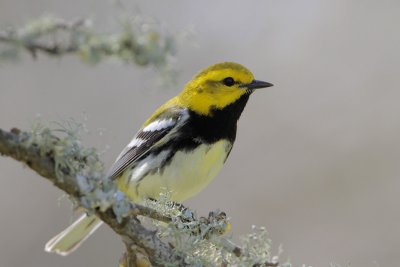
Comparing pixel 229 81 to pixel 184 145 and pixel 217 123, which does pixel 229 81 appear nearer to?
pixel 217 123

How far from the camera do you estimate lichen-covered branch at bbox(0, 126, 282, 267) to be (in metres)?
1.92

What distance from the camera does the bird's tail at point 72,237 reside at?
150 inches

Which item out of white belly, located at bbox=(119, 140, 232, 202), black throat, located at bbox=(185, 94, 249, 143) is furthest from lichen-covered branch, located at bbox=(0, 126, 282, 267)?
black throat, located at bbox=(185, 94, 249, 143)

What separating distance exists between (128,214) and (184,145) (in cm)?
182

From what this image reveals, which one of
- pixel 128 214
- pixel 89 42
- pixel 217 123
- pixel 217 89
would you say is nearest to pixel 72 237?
pixel 217 123

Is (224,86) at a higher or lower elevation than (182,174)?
higher

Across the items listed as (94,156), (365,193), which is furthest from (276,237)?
(94,156)

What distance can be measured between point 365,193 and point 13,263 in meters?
2.77

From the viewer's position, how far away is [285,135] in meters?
5.92

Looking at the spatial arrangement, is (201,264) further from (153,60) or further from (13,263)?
(13,263)

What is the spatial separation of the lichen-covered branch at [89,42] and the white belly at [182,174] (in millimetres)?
2160

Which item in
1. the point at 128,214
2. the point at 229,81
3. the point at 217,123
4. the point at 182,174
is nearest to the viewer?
the point at 128,214

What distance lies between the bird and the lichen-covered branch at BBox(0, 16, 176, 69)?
2.08m

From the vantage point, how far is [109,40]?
5.45 ft
